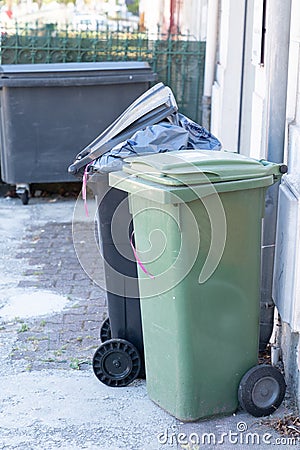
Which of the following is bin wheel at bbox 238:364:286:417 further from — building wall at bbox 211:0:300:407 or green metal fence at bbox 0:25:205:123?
green metal fence at bbox 0:25:205:123

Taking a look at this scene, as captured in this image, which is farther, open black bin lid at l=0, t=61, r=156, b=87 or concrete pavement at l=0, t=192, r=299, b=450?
open black bin lid at l=0, t=61, r=156, b=87

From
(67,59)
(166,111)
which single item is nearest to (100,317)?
(166,111)

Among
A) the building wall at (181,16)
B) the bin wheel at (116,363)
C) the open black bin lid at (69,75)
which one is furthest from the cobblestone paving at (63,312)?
the building wall at (181,16)

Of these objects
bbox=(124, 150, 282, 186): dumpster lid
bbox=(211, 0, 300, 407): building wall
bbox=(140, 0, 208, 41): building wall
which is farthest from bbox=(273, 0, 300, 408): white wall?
bbox=(140, 0, 208, 41): building wall

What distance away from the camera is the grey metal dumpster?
848cm

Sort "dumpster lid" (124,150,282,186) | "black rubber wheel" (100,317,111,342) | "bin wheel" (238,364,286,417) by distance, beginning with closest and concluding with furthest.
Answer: "dumpster lid" (124,150,282,186), "bin wheel" (238,364,286,417), "black rubber wheel" (100,317,111,342)

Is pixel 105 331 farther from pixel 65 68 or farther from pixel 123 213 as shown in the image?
pixel 65 68

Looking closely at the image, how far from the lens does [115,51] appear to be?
9398 mm

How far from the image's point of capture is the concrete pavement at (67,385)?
4.04 metres

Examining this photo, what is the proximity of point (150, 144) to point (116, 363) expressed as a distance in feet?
4.05

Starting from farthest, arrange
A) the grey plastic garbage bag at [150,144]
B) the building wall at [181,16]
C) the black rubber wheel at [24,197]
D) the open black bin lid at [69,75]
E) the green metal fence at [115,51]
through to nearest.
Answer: the building wall at [181,16], the green metal fence at [115,51], the black rubber wheel at [24,197], the open black bin lid at [69,75], the grey plastic garbage bag at [150,144]

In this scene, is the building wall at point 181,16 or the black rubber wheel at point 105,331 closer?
the black rubber wheel at point 105,331
